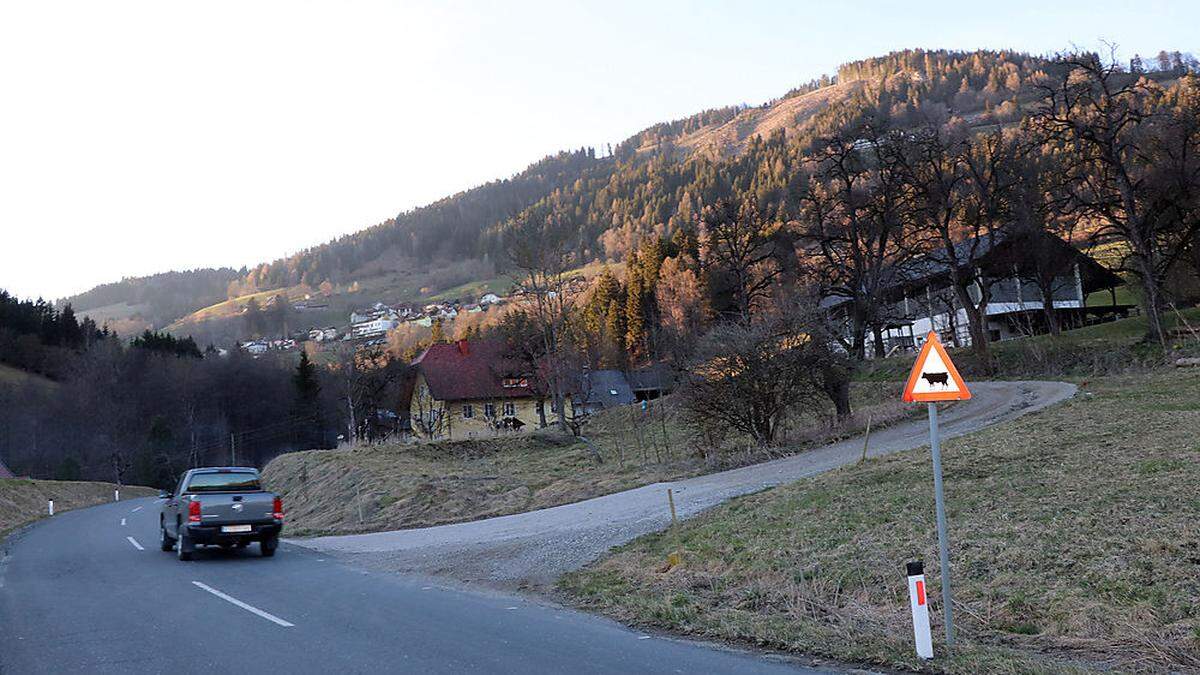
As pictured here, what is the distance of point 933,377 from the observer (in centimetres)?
746

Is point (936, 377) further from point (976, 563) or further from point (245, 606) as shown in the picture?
point (245, 606)

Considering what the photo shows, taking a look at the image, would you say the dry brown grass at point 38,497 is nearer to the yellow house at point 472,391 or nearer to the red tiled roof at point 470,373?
the yellow house at point 472,391

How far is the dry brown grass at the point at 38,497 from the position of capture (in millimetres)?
35938

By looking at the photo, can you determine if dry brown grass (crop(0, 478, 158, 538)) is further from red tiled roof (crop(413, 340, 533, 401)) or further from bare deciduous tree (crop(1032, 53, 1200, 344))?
bare deciduous tree (crop(1032, 53, 1200, 344))

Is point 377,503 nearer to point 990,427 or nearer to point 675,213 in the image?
point 990,427

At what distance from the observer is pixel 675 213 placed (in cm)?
12062

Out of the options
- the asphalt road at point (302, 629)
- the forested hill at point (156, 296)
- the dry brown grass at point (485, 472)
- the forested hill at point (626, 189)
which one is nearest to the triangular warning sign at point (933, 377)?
the asphalt road at point (302, 629)

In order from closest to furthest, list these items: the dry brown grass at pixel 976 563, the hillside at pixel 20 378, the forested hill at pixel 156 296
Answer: the dry brown grass at pixel 976 563
the hillside at pixel 20 378
the forested hill at pixel 156 296

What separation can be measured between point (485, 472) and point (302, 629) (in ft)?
74.2

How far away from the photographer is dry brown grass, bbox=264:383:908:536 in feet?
77.0

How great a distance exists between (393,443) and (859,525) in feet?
106

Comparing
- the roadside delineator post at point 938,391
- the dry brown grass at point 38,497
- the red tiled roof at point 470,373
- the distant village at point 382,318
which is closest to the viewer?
the roadside delineator post at point 938,391

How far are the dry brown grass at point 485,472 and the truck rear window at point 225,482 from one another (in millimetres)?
4826

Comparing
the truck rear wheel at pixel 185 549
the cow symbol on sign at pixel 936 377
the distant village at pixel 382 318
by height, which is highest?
the distant village at pixel 382 318
